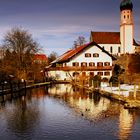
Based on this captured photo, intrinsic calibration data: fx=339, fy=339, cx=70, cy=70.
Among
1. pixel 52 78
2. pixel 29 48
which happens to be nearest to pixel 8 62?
pixel 29 48

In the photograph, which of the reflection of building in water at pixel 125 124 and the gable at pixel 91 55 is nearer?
the reflection of building in water at pixel 125 124

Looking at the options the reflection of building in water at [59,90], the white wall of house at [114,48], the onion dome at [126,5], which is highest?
the onion dome at [126,5]

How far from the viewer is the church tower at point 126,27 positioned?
304 feet

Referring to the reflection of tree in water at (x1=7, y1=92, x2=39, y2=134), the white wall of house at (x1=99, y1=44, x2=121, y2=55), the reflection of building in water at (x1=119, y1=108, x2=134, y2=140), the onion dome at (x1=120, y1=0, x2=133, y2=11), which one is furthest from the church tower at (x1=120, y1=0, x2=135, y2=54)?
the reflection of building in water at (x1=119, y1=108, x2=134, y2=140)

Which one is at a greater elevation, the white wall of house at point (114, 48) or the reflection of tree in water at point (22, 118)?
the white wall of house at point (114, 48)

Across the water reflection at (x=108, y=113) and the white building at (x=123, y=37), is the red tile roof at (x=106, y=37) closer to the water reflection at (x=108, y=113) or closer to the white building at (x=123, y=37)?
the white building at (x=123, y=37)

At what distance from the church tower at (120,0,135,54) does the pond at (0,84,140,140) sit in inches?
2519

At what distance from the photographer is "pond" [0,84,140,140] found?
19.1 metres

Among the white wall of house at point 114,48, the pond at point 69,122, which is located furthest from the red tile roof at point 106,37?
the pond at point 69,122

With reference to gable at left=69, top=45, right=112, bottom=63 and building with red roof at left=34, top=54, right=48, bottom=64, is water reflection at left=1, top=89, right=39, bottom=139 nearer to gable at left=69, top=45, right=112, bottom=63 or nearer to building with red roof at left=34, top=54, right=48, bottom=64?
building with red roof at left=34, top=54, right=48, bottom=64

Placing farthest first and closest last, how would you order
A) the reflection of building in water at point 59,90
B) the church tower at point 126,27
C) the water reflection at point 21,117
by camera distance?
the church tower at point 126,27 → the reflection of building in water at point 59,90 → the water reflection at point 21,117

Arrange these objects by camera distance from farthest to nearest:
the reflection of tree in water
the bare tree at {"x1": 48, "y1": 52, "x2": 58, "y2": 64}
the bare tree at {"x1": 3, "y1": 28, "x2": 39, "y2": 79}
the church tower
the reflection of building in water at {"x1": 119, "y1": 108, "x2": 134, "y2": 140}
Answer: the bare tree at {"x1": 48, "y1": 52, "x2": 58, "y2": 64} → the church tower → the bare tree at {"x1": 3, "y1": 28, "x2": 39, "y2": 79} → the reflection of tree in water → the reflection of building in water at {"x1": 119, "y1": 108, "x2": 134, "y2": 140}

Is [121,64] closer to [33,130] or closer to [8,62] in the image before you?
[8,62]

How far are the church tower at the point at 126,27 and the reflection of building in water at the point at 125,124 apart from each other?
67.9 meters
